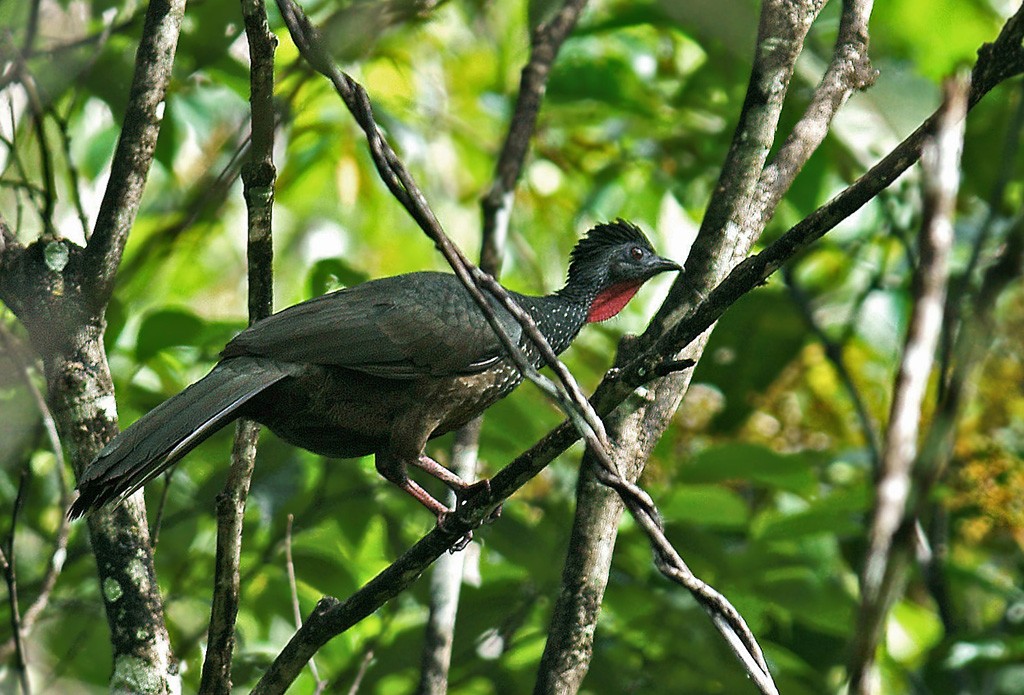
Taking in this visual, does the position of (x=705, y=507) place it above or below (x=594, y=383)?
below

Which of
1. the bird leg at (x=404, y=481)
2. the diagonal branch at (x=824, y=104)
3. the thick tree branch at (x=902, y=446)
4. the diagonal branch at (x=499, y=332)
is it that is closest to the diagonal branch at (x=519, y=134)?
the bird leg at (x=404, y=481)

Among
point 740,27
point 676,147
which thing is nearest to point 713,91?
point 676,147

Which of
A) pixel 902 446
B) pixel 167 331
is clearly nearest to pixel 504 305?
pixel 902 446

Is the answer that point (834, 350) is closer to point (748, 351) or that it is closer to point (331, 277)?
point (748, 351)

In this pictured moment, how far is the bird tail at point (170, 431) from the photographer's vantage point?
2543 mm

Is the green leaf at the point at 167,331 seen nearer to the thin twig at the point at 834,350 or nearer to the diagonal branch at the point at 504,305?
the diagonal branch at the point at 504,305

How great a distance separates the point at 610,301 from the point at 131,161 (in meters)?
2.22

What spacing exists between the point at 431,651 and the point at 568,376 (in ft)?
A: 5.67

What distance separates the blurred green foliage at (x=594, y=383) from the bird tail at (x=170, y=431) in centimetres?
43

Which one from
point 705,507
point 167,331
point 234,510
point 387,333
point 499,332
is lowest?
point 499,332

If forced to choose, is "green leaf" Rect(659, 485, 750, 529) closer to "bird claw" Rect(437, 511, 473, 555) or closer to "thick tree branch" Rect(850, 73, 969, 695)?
"bird claw" Rect(437, 511, 473, 555)

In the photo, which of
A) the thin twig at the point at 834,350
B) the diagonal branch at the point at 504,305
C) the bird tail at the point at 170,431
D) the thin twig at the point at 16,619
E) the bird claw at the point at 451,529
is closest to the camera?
the diagonal branch at the point at 504,305

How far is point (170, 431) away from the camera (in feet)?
9.34

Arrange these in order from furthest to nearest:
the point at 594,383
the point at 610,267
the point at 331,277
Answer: the point at 594,383
the point at 610,267
the point at 331,277
